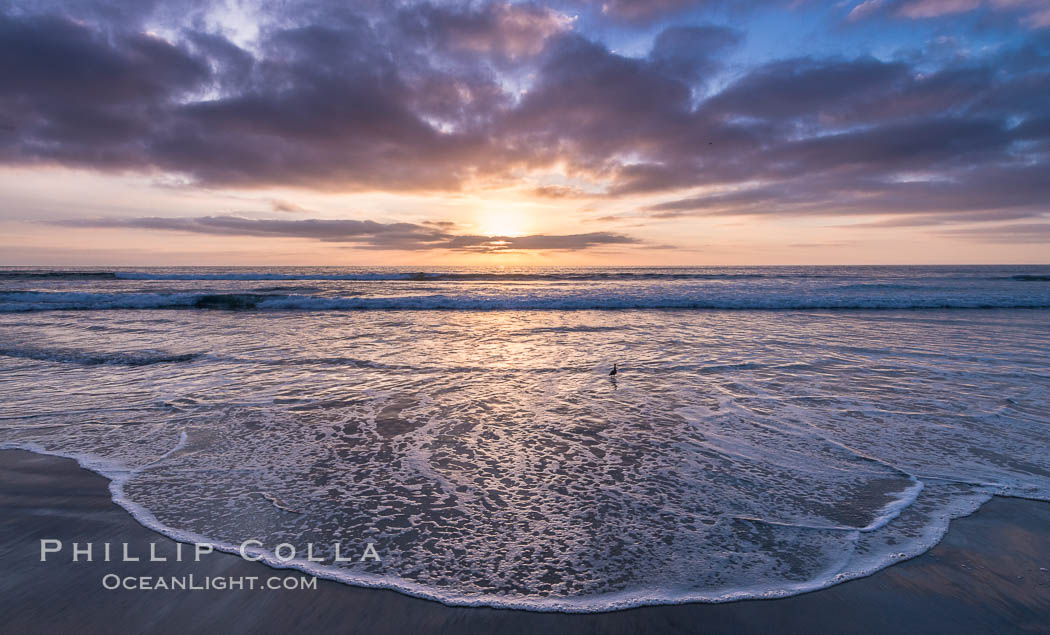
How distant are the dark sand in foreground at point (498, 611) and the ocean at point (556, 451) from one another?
99 millimetres

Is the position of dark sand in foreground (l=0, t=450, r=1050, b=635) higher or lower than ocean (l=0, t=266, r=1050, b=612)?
lower

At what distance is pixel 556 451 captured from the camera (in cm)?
414

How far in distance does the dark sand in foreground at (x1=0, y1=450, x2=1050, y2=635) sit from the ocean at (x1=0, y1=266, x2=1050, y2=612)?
0.32 feet

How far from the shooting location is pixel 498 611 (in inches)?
88.3

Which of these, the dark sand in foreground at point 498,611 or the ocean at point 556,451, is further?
the ocean at point 556,451

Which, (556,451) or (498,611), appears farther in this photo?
(556,451)

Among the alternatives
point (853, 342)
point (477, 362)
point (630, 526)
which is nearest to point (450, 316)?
point (477, 362)

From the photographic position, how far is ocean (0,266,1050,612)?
2.64m

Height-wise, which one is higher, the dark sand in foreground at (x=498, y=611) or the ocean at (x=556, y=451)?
the ocean at (x=556, y=451)

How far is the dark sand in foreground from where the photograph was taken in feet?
7.13

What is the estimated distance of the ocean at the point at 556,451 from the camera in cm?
264

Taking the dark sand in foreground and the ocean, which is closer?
the dark sand in foreground

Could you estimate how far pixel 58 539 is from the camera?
285 cm

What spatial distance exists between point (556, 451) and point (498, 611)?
196cm
